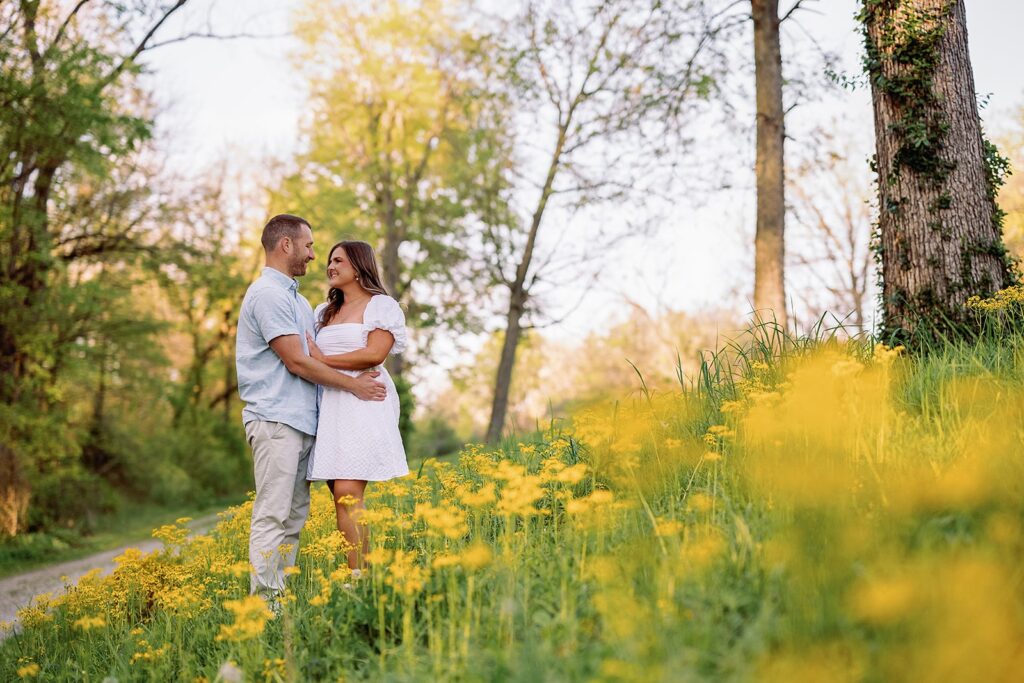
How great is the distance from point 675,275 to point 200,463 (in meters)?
22.3

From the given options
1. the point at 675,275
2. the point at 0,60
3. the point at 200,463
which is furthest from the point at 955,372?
the point at 675,275

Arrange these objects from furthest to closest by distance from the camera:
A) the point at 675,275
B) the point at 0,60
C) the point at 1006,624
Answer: the point at 675,275 → the point at 0,60 → the point at 1006,624

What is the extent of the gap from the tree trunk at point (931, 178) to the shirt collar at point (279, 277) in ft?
14.8

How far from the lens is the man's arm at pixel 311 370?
4680mm

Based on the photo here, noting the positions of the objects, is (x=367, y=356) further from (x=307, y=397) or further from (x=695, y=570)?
(x=695, y=570)

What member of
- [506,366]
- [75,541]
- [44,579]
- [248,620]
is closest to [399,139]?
[506,366]

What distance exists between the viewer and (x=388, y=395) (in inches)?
194

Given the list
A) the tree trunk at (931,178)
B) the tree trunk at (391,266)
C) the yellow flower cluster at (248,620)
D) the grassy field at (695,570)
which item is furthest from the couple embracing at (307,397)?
the tree trunk at (391,266)

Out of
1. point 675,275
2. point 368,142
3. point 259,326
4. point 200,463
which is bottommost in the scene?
point 200,463

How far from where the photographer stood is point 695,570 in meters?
2.83

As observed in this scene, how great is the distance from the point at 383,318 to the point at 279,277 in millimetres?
732

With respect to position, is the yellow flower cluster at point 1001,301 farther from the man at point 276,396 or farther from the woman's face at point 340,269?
the woman's face at point 340,269

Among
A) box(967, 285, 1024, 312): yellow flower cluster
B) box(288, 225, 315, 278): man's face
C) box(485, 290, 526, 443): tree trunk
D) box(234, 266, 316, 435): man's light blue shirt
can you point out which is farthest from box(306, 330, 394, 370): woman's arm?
box(485, 290, 526, 443): tree trunk

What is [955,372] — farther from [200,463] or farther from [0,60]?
[200,463]
